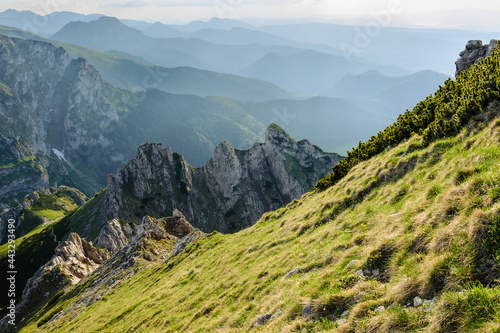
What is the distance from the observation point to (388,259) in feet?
34.8

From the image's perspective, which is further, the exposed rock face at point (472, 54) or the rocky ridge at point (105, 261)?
the rocky ridge at point (105, 261)

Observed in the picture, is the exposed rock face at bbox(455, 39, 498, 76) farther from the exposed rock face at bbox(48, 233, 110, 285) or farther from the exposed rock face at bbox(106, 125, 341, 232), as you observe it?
the exposed rock face at bbox(106, 125, 341, 232)

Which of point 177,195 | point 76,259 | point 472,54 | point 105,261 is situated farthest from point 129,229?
point 472,54

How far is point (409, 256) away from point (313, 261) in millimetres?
6245

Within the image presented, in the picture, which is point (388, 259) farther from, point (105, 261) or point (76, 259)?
point (76, 259)

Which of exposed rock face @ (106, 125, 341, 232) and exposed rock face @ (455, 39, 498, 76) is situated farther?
exposed rock face @ (106, 125, 341, 232)

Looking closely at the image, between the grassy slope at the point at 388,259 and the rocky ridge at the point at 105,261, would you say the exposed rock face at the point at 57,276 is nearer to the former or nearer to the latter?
the rocky ridge at the point at 105,261

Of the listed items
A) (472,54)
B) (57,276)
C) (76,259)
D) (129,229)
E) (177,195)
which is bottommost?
(57,276)

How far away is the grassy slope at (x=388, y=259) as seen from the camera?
24.4 feet

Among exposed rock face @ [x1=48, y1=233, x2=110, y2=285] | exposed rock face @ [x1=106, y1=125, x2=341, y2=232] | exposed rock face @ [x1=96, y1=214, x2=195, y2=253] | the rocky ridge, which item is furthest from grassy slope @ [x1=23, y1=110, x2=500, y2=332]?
exposed rock face @ [x1=106, y1=125, x2=341, y2=232]

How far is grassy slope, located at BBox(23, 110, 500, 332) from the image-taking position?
7.44m

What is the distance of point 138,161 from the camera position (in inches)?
6781

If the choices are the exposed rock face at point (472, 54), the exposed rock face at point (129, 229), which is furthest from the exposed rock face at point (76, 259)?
the exposed rock face at point (472, 54)

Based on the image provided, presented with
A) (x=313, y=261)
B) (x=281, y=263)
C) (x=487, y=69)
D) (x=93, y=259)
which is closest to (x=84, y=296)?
(x=93, y=259)
